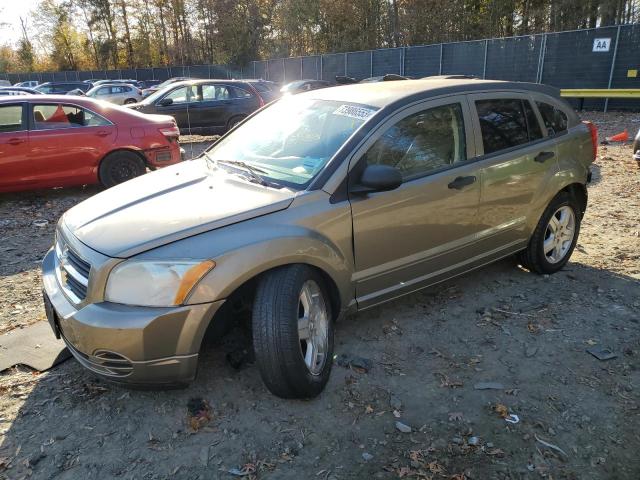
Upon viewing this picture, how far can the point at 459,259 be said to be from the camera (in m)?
3.83

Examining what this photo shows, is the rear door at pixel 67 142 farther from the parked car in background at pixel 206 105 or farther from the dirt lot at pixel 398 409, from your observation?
the parked car in background at pixel 206 105

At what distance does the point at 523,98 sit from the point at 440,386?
259 cm

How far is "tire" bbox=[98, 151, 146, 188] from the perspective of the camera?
305 inches

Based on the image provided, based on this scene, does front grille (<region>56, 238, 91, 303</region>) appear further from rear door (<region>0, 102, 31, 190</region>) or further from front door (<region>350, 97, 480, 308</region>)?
rear door (<region>0, 102, 31, 190</region>)

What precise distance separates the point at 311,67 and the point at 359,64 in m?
4.29

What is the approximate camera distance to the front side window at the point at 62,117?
24.1ft

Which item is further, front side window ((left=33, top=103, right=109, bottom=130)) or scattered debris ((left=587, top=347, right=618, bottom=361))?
front side window ((left=33, top=103, right=109, bottom=130))

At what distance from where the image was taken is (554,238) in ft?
15.0

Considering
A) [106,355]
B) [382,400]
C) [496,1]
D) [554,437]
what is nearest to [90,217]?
[106,355]

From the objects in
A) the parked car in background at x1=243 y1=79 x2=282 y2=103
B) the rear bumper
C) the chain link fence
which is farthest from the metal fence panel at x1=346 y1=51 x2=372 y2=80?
the rear bumper

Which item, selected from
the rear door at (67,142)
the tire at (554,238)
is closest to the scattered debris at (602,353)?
the tire at (554,238)

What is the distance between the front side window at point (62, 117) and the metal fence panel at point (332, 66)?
21491 millimetres

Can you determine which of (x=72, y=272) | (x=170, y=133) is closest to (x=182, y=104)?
(x=170, y=133)

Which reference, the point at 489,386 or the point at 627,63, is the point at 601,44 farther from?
the point at 489,386
